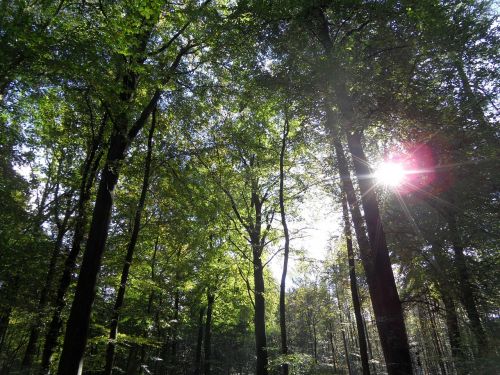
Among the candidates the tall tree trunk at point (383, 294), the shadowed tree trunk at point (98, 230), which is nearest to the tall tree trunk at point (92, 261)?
the shadowed tree trunk at point (98, 230)

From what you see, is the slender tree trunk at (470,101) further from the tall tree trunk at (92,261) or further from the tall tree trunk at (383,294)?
the tall tree trunk at (92,261)

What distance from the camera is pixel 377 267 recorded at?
25.2 feet

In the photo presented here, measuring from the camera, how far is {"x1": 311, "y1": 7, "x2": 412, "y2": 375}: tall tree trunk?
6939mm

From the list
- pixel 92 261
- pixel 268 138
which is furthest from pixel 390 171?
pixel 92 261

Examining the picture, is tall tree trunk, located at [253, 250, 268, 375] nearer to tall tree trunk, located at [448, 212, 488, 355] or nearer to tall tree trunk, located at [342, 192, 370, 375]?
tall tree trunk, located at [342, 192, 370, 375]

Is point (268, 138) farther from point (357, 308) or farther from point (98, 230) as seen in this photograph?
point (98, 230)

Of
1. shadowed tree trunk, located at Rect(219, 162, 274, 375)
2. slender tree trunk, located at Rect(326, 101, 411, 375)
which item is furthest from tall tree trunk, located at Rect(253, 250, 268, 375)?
slender tree trunk, located at Rect(326, 101, 411, 375)

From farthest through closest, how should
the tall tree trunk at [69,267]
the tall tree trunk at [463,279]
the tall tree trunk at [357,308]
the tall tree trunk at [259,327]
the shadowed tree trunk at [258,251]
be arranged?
the shadowed tree trunk at [258,251], the tall tree trunk at [259,327], the tall tree trunk at [357,308], the tall tree trunk at [69,267], the tall tree trunk at [463,279]

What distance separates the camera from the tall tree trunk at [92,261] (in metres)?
7.01

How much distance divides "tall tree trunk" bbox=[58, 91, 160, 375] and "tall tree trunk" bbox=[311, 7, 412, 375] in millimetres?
5902

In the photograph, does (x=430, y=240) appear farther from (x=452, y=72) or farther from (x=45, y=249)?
(x=45, y=249)

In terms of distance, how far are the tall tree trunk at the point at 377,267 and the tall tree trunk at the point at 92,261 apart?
232 inches

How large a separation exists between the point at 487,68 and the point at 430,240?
5466 millimetres

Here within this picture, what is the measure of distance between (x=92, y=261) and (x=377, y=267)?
23.3 ft
